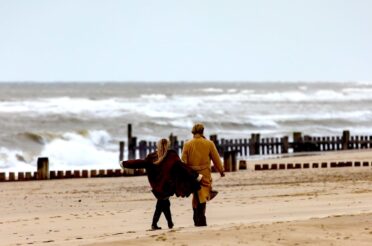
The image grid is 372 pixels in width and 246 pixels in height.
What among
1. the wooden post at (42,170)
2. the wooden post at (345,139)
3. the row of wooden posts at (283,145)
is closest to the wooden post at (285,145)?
the row of wooden posts at (283,145)

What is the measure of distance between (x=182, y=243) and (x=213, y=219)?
13.8 ft

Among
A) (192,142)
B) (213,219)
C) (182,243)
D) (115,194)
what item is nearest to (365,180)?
(115,194)

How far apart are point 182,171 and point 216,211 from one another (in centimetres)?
363

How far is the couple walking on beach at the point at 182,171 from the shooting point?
13.3 metres

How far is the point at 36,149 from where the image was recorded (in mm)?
44000

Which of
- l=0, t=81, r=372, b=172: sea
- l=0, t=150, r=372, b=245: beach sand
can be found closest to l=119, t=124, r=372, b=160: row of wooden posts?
l=0, t=81, r=372, b=172: sea

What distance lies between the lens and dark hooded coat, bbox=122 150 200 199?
524 inches

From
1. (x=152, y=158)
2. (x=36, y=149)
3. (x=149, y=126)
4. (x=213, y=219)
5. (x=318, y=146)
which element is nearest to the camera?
(x=152, y=158)

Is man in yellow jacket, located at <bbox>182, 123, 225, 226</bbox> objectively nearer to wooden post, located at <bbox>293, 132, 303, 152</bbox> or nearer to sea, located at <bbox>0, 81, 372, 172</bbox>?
sea, located at <bbox>0, 81, 372, 172</bbox>

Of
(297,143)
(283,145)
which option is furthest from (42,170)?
(297,143)

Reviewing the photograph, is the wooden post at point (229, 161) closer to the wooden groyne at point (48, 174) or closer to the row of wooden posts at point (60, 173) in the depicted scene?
the row of wooden posts at point (60, 173)

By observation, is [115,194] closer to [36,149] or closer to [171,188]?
[171,188]

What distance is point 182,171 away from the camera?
1330 centimetres

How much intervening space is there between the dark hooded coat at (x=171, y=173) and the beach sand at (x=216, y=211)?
1.79 feet
